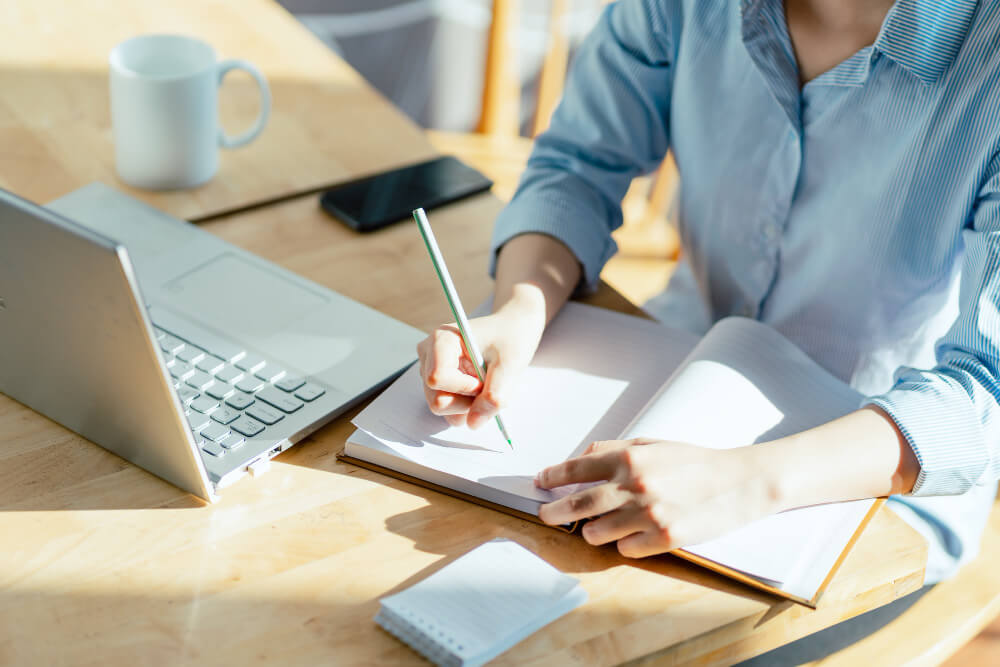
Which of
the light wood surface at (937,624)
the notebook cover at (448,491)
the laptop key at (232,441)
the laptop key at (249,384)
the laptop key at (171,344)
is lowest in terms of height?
the light wood surface at (937,624)

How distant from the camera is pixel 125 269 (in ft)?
1.68

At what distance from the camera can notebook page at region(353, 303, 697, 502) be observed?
68 cm

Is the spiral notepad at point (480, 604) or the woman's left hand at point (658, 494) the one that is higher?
the woman's left hand at point (658, 494)

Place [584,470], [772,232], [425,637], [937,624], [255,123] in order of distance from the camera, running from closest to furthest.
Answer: [425,637], [584,470], [937,624], [772,232], [255,123]

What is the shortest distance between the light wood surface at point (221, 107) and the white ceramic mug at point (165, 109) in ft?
0.08

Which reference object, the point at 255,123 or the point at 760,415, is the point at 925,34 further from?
the point at 255,123

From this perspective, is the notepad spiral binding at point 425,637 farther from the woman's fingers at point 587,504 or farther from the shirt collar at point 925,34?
the shirt collar at point 925,34

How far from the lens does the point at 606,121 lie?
1.00m

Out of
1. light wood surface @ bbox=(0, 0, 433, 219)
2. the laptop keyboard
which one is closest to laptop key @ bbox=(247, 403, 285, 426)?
the laptop keyboard

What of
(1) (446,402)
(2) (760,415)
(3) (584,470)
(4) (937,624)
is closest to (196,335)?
(1) (446,402)

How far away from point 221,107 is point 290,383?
53 centimetres

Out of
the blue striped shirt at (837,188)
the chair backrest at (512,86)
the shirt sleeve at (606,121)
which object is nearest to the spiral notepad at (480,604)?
the blue striped shirt at (837,188)

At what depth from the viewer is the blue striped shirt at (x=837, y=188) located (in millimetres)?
743

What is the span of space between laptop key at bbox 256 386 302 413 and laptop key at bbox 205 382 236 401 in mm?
22
